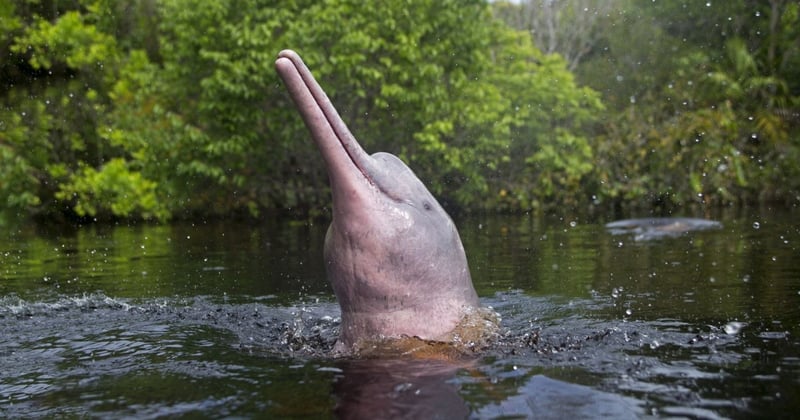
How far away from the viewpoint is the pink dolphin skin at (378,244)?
441 centimetres

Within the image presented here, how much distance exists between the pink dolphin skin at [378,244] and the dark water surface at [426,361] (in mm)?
266

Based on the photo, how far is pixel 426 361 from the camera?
15.0ft

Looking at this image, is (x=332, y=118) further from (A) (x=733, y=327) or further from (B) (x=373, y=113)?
(B) (x=373, y=113)

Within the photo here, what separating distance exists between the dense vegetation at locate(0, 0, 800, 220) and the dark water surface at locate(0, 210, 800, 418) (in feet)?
33.8

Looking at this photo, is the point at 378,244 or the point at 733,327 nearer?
the point at 378,244

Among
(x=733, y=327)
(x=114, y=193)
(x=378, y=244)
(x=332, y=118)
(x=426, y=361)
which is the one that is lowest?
(x=733, y=327)

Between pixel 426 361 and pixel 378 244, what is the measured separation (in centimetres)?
66

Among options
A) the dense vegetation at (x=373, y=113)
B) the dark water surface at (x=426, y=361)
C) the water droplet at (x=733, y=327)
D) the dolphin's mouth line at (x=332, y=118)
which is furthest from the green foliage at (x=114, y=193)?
the dolphin's mouth line at (x=332, y=118)

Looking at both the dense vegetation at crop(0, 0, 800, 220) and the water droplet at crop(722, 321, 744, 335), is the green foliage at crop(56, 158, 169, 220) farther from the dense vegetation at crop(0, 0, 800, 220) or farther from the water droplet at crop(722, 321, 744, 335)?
the water droplet at crop(722, 321, 744, 335)

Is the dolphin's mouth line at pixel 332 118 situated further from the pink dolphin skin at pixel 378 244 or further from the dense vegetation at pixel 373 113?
the dense vegetation at pixel 373 113

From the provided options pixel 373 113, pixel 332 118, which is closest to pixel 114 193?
pixel 373 113

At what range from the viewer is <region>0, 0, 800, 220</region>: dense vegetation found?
2112 cm

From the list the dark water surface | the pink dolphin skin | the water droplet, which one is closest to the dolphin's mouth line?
the pink dolphin skin

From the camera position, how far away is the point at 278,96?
21.9m
